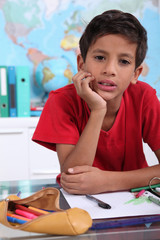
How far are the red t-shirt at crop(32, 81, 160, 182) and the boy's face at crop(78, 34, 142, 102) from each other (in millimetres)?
120

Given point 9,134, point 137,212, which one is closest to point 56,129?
point 137,212

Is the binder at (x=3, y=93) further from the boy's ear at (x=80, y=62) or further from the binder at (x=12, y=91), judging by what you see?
the boy's ear at (x=80, y=62)

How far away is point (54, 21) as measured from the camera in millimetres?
2541

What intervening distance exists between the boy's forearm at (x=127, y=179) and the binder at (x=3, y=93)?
4.86 feet

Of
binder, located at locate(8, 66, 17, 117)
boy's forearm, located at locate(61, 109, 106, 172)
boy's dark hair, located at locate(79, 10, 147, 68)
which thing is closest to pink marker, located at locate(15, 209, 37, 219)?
boy's forearm, located at locate(61, 109, 106, 172)

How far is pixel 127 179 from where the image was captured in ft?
2.79

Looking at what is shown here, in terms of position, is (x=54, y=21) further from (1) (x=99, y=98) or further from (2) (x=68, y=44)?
(1) (x=99, y=98)

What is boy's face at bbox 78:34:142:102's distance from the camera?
2.97 ft

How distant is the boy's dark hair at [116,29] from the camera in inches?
36.5

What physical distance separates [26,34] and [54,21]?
0.87 ft

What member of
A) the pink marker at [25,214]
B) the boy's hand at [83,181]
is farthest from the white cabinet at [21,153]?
the pink marker at [25,214]

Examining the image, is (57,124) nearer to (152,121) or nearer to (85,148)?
(85,148)

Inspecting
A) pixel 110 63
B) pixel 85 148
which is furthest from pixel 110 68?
pixel 85 148

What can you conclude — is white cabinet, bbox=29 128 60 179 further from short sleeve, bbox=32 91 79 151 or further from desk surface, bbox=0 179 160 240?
desk surface, bbox=0 179 160 240
